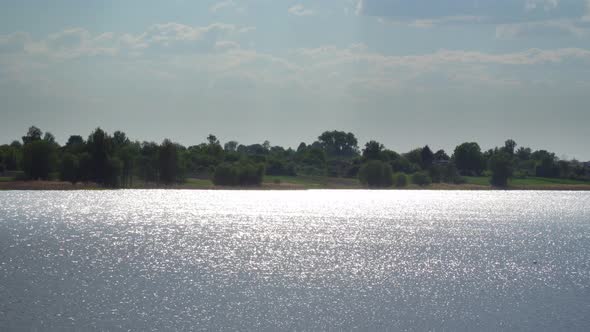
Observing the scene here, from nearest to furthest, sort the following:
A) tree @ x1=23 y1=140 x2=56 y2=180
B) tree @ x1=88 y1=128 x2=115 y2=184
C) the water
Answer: the water
tree @ x1=88 y1=128 x2=115 y2=184
tree @ x1=23 y1=140 x2=56 y2=180

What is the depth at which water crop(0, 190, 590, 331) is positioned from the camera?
150 ft

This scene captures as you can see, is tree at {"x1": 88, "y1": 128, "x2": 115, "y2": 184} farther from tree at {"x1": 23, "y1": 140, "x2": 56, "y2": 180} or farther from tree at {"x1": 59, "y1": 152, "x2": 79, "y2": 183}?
tree at {"x1": 23, "y1": 140, "x2": 56, "y2": 180}

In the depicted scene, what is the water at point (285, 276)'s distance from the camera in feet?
150

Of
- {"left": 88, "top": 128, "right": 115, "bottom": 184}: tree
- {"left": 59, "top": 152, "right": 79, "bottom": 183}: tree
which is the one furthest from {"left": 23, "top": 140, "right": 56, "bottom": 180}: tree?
{"left": 88, "top": 128, "right": 115, "bottom": 184}: tree

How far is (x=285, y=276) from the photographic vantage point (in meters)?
61.2

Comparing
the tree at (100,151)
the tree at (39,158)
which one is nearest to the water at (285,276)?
the tree at (100,151)

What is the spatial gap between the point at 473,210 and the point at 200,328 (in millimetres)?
133424

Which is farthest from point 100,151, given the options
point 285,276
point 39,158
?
point 285,276

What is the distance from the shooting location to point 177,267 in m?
65.2

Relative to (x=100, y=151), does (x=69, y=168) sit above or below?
below

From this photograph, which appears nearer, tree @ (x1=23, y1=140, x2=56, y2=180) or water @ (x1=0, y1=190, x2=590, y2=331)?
water @ (x1=0, y1=190, x2=590, y2=331)

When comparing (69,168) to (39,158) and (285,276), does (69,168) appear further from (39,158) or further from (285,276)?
(285,276)

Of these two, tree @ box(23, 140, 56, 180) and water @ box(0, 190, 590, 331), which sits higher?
tree @ box(23, 140, 56, 180)

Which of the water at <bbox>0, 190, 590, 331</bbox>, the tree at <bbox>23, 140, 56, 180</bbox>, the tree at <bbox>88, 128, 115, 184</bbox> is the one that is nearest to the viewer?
the water at <bbox>0, 190, 590, 331</bbox>
